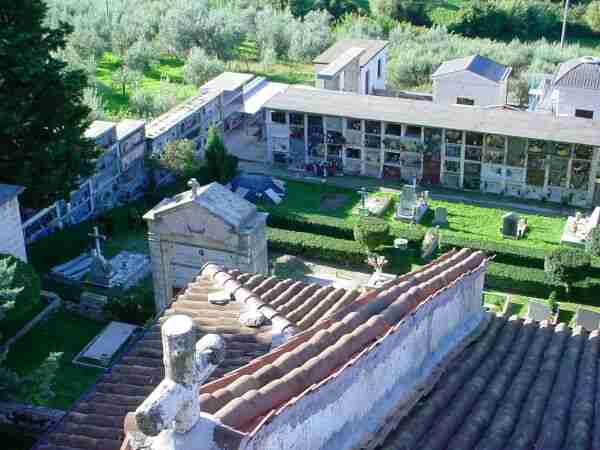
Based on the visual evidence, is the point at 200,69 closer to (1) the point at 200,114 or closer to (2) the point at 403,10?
(1) the point at 200,114

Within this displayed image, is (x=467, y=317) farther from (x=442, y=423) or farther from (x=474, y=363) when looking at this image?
(x=442, y=423)

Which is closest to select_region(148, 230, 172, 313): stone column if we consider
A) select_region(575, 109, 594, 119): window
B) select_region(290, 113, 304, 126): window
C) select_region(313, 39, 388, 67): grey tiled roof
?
select_region(290, 113, 304, 126): window

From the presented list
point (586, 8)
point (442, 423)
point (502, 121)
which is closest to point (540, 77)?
point (502, 121)

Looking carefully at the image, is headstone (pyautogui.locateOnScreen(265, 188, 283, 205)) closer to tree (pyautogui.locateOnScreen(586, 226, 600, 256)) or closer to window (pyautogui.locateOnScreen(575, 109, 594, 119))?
tree (pyautogui.locateOnScreen(586, 226, 600, 256))

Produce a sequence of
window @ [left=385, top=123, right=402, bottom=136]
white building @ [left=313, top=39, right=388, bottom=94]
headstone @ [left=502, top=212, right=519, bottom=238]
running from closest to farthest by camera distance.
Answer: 1. headstone @ [left=502, top=212, right=519, bottom=238]
2. window @ [left=385, top=123, right=402, bottom=136]
3. white building @ [left=313, top=39, right=388, bottom=94]

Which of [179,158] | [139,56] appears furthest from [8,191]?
[139,56]

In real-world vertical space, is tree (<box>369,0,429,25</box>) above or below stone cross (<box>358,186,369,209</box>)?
above

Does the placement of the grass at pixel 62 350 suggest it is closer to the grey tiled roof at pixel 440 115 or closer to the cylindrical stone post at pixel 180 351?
the grey tiled roof at pixel 440 115
